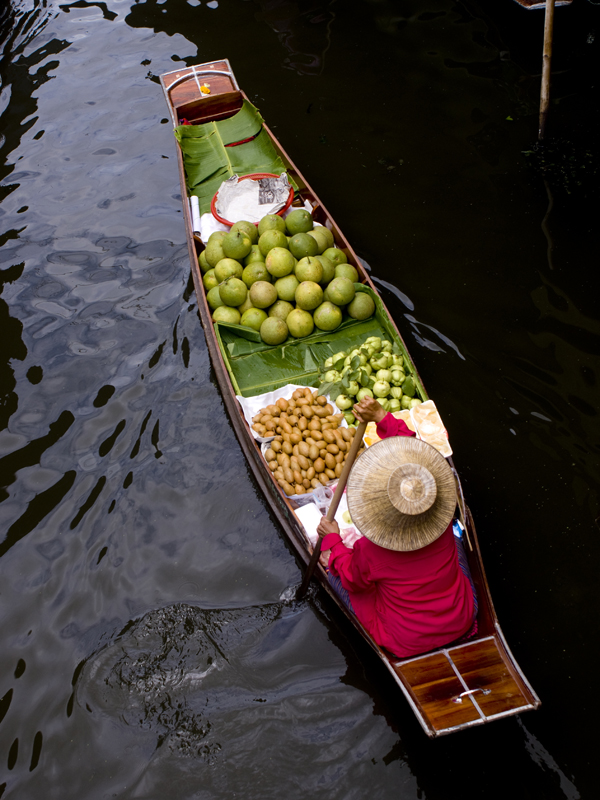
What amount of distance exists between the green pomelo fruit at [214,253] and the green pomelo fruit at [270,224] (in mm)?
424

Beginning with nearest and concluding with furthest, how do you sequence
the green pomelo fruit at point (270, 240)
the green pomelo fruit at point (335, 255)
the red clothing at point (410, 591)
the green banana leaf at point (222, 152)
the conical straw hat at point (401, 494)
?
the conical straw hat at point (401, 494) < the red clothing at point (410, 591) < the green pomelo fruit at point (270, 240) < the green pomelo fruit at point (335, 255) < the green banana leaf at point (222, 152)

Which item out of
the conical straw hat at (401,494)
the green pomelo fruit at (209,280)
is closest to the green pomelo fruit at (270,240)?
the green pomelo fruit at (209,280)

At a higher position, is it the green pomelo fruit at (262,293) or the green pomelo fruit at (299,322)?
the green pomelo fruit at (262,293)

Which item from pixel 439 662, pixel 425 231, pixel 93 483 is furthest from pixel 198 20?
pixel 439 662

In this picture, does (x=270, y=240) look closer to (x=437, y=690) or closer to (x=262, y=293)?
(x=262, y=293)

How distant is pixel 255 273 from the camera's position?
4949 millimetres

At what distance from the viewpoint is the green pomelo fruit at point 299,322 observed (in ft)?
16.0

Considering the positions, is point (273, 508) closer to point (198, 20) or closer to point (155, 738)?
point (155, 738)

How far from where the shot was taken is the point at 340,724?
11.8 feet

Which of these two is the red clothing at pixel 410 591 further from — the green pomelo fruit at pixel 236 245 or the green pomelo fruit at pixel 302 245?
the green pomelo fruit at pixel 236 245

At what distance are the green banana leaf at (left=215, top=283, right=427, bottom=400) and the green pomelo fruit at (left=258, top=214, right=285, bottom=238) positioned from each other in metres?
1.00

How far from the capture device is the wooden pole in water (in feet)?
21.1

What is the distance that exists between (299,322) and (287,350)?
0.93 ft

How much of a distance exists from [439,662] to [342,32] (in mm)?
10580
